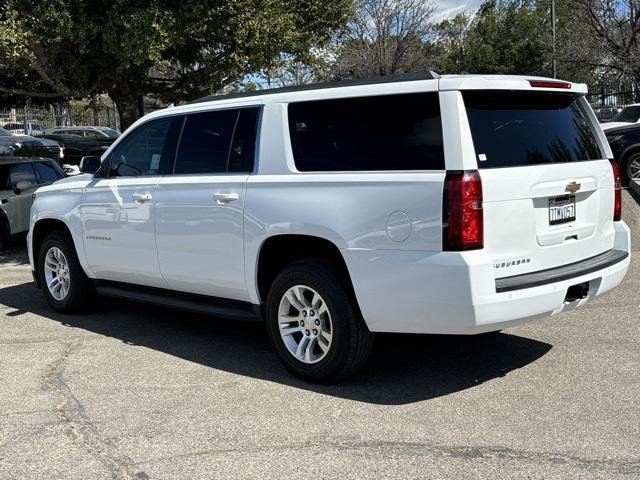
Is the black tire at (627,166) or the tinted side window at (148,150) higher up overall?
the tinted side window at (148,150)

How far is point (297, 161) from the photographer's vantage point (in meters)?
4.83

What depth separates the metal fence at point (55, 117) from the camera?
3359 centimetres

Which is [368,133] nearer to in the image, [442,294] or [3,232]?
[442,294]

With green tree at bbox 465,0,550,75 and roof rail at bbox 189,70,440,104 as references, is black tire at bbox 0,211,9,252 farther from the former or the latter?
green tree at bbox 465,0,550,75

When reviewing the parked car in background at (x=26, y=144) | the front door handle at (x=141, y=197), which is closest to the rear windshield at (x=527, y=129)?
the front door handle at (x=141, y=197)

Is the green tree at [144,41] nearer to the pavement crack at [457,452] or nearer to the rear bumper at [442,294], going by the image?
the rear bumper at [442,294]

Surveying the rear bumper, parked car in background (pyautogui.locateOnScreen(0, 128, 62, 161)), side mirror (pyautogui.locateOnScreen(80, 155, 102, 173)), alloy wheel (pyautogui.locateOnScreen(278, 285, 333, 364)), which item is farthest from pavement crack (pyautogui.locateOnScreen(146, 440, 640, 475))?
parked car in background (pyautogui.locateOnScreen(0, 128, 62, 161))

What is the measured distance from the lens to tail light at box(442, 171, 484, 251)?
156 inches

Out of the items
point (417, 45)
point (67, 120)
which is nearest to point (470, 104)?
point (417, 45)

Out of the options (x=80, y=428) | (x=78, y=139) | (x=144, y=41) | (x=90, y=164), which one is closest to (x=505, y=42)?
(x=78, y=139)

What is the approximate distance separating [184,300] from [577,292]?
3023mm

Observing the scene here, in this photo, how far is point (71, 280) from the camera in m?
6.72

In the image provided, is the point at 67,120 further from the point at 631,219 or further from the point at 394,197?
the point at 394,197

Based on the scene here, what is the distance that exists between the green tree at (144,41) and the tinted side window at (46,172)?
168 centimetres
